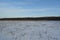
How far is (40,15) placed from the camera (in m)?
4.34

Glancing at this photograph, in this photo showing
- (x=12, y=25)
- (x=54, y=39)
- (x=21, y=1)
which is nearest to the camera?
(x=54, y=39)

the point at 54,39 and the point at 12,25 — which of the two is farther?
the point at 12,25

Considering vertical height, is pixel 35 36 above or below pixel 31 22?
below

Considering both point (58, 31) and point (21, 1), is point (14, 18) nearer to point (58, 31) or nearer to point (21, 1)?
point (21, 1)

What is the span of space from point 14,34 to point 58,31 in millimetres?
1435

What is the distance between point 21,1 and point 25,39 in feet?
4.83

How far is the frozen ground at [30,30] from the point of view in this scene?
154 inches

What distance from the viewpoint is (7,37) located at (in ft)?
13.3

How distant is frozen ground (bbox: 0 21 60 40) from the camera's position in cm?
391

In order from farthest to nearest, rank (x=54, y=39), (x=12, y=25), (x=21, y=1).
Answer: (x=21, y=1) → (x=12, y=25) → (x=54, y=39)

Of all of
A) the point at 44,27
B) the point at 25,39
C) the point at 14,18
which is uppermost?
the point at 14,18

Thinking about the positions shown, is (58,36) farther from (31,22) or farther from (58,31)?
(31,22)

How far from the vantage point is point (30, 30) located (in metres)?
4.01

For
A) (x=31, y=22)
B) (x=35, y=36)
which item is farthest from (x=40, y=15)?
(x=35, y=36)
